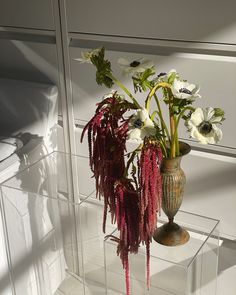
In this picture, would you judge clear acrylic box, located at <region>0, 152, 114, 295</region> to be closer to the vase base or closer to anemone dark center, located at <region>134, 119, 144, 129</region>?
the vase base

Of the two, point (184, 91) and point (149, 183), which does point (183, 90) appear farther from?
point (149, 183)

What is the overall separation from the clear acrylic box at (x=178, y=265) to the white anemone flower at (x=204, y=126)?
1.24ft

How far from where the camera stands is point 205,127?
135cm

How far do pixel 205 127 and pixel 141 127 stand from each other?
7.0 inches

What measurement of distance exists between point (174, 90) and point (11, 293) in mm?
1155

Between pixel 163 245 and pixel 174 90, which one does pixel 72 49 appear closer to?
pixel 174 90

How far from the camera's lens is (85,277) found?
1894 millimetres

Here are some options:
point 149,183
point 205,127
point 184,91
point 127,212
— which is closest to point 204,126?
point 205,127

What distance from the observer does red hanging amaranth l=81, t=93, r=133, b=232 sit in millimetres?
1394

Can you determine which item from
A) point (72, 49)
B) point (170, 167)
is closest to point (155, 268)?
point (170, 167)

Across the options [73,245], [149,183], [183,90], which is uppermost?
[183,90]

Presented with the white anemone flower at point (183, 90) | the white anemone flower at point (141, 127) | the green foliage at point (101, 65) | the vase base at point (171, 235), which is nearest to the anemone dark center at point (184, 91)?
the white anemone flower at point (183, 90)

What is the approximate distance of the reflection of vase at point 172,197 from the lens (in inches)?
56.1

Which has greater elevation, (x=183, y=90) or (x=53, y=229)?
(x=183, y=90)
